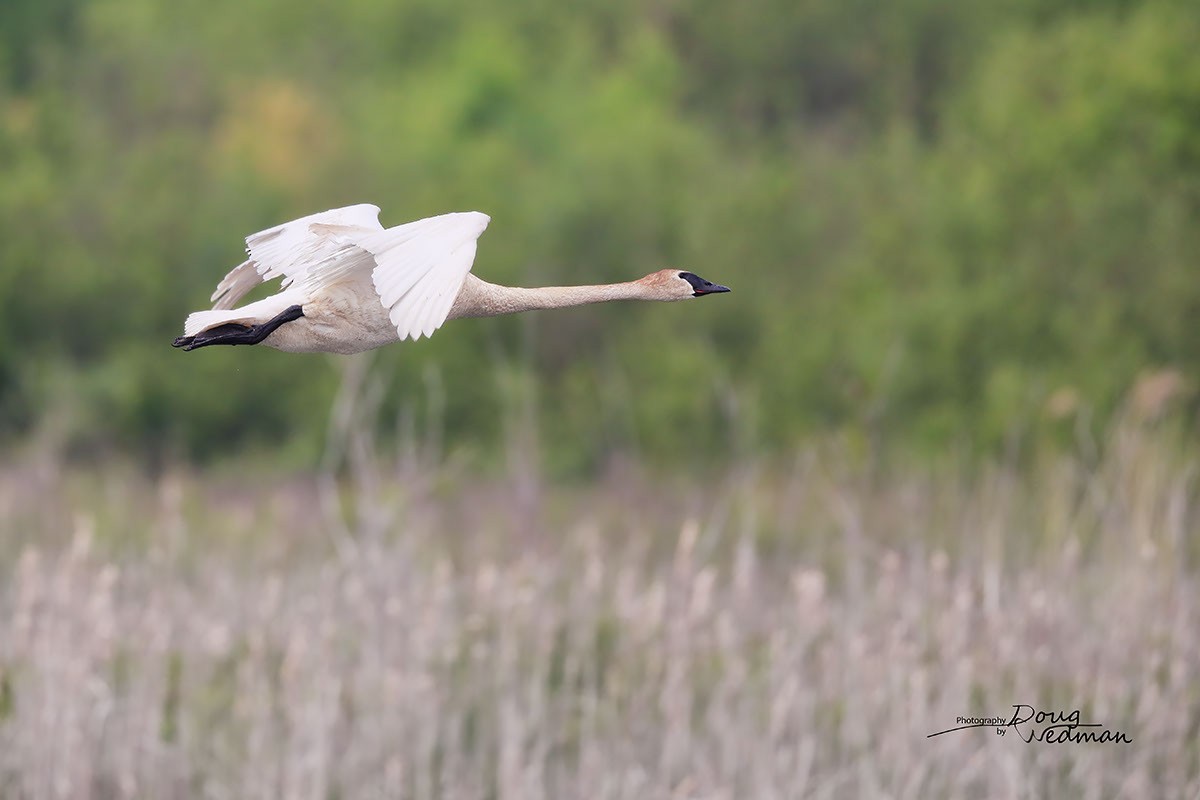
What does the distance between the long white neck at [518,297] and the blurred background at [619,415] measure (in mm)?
4138

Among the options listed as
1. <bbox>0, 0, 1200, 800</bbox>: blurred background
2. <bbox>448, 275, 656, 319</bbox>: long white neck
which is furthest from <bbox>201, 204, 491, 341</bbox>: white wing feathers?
<bbox>0, 0, 1200, 800</bbox>: blurred background

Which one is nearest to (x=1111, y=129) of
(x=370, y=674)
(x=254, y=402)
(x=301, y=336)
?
(x=254, y=402)

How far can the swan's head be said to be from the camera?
4.46m

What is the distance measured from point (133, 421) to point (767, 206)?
36.5ft

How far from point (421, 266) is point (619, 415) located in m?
24.3

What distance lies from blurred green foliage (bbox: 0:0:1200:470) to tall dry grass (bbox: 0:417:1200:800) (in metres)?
7.90

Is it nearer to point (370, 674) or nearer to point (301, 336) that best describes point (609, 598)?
point (370, 674)

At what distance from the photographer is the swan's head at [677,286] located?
4457 mm

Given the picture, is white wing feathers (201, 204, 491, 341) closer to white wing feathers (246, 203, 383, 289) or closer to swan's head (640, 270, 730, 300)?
white wing feathers (246, 203, 383, 289)

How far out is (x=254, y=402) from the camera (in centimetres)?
3183

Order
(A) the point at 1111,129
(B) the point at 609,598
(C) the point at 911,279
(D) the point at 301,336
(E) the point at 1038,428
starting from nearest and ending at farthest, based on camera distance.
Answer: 1. (D) the point at 301,336
2. (B) the point at 609,598
3. (E) the point at 1038,428
4. (A) the point at 1111,129
5. (C) the point at 911,279

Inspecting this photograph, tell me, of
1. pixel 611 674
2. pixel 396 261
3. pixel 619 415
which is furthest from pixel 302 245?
pixel 619 415

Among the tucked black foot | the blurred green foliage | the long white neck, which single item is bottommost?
the tucked black foot
